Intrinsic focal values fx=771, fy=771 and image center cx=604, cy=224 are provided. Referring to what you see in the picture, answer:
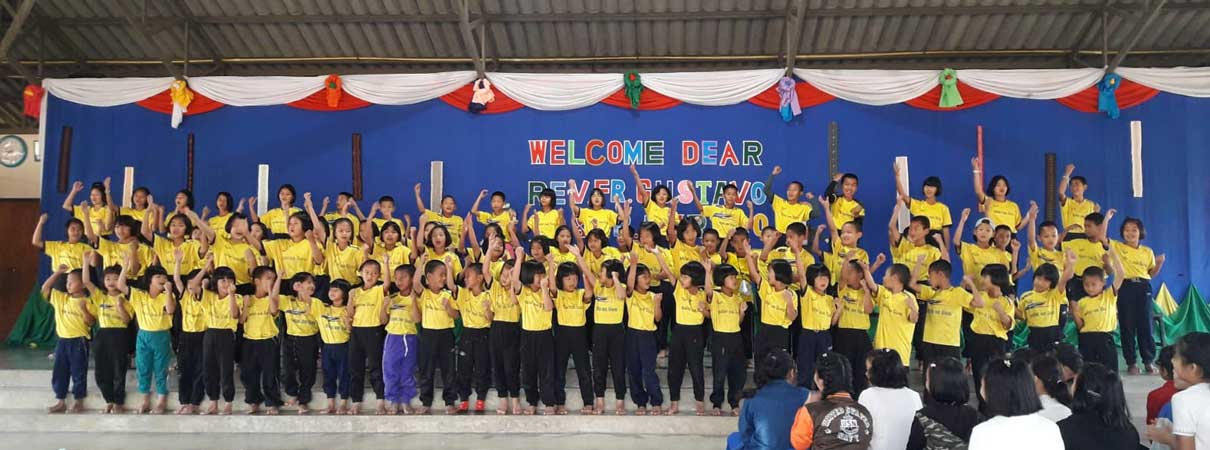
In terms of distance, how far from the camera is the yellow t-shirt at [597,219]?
→ 24.6 ft

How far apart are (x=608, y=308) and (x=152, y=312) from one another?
359cm

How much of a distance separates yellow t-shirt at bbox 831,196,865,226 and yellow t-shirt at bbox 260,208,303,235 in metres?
5.02

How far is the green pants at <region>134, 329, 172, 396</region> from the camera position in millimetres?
6031

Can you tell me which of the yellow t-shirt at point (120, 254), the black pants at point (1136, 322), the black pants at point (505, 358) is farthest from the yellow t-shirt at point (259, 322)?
the black pants at point (1136, 322)

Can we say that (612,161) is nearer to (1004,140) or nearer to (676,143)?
(676,143)

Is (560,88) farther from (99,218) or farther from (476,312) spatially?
(99,218)

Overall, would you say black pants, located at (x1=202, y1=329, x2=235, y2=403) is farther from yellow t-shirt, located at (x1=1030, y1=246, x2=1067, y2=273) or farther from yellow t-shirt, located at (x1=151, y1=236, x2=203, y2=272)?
yellow t-shirt, located at (x1=1030, y1=246, x2=1067, y2=273)

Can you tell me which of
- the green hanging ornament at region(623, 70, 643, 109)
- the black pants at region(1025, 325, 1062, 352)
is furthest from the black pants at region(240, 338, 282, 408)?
the black pants at region(1025, 325, 1062, 352)

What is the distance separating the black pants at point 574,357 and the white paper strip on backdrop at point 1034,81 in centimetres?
523

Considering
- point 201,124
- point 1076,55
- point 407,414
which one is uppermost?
point 1076,55

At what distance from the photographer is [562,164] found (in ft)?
28.1

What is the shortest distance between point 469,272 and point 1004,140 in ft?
19.7

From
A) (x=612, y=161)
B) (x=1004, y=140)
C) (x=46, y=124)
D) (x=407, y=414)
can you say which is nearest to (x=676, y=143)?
(x=612, y=161)

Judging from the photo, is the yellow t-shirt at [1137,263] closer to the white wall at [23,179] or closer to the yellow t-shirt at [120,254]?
the yellow t-shirt at [120,254]
